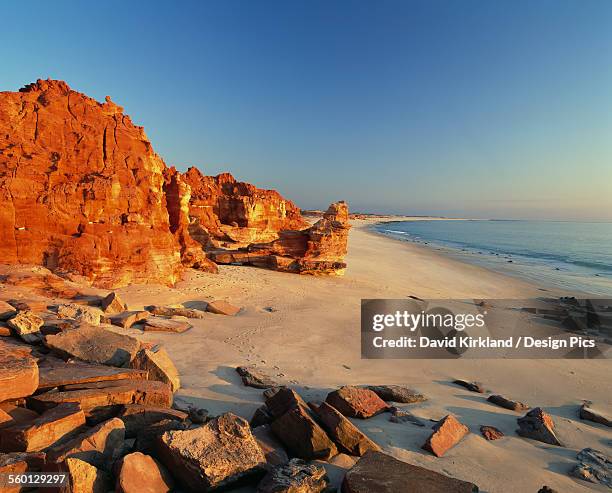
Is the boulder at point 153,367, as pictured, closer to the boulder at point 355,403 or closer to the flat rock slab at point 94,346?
the flat rock slab at point 94,346

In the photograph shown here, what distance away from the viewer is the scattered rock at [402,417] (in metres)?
5.51

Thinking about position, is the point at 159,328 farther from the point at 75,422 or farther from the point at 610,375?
the point at 610,375

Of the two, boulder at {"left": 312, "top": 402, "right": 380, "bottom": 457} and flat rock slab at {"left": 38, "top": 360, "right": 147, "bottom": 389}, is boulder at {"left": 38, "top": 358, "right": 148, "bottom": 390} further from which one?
boulder at {"left": 312, "top": 402, "right": 380, "bottom": 457}

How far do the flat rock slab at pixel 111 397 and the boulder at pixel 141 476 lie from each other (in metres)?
1.30

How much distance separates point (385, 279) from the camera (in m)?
21.8

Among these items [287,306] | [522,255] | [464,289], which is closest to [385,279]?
[464,289]

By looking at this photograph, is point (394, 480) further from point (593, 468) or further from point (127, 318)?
point (127, 318)

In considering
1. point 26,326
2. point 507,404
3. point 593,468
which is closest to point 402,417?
point 593,468

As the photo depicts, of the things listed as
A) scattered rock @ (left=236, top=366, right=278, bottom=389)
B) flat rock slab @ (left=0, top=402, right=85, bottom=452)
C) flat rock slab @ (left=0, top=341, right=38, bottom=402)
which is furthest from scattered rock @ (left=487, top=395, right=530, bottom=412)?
flat rock slab @ (left=0, top=341, right=38, bottom=402)

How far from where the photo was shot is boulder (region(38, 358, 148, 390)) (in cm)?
448

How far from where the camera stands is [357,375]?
25.9 ft

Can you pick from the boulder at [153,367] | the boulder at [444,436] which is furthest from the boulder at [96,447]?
the boulder at [444,436]

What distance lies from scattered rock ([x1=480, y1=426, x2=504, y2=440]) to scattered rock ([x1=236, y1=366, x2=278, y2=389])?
3.64m

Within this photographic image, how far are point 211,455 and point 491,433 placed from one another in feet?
15.0
